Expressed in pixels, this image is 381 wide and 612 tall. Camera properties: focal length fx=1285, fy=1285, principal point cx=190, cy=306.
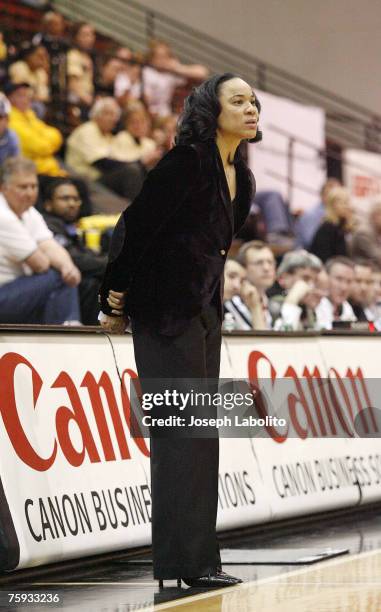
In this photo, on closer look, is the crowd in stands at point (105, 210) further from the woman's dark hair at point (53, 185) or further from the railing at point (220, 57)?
the railing at point (220, 57)

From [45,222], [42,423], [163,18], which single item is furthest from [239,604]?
[163,18]

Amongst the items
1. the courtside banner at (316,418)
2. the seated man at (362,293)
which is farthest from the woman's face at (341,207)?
the courtside banner at (316,418)

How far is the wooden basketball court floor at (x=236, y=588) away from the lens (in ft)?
14.4

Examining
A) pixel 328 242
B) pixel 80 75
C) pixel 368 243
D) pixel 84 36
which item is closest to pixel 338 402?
pixel 328 242

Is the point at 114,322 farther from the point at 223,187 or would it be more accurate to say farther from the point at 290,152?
the point at 290,152

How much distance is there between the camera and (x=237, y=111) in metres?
4.85

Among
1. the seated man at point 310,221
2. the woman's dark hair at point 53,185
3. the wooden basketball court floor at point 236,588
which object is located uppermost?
the seated man at point 310,221

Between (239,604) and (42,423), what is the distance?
4.34 feet

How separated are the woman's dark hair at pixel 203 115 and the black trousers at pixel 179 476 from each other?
660 mm

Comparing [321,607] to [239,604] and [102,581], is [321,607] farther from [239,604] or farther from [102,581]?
[102,581]

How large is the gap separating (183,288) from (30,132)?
800 centimetres

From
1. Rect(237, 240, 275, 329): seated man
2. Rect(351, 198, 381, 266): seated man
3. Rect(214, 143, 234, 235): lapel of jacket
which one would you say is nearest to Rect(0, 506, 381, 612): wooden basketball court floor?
Rect(214, 143, 234, 235): lapel of jacket

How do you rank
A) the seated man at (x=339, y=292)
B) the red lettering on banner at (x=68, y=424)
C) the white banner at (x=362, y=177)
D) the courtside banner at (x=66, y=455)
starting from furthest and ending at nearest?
1. the white banner at (x=362, y=177)
2. the seated man at (x=339, y=292)
3. the red lettering on banner at (x=68, y=424)
4. the courtside banner at (x=66, y=455)

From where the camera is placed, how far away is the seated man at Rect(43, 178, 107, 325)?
10141 mm
